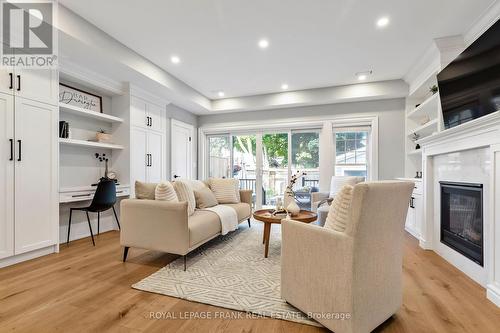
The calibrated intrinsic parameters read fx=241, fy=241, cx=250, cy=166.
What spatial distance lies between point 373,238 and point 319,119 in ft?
12.9

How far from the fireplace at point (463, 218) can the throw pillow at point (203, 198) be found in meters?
2.86

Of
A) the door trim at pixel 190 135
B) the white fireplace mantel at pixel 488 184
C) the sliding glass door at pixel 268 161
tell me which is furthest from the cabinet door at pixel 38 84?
the white fireplace mantel at pixel 488 184

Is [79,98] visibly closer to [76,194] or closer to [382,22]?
[76,194]

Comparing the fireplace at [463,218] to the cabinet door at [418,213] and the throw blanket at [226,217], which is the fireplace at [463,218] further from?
the throw blanket at [226,217]

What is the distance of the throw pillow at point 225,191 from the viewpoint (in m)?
3.82

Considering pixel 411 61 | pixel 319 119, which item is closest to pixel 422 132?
pixel 411 61

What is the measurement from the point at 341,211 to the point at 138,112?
12.6ft

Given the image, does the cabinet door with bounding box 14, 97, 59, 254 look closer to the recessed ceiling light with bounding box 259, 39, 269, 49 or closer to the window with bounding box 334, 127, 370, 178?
the recessed ceiling light with bounding box 259, 39, 269, 49

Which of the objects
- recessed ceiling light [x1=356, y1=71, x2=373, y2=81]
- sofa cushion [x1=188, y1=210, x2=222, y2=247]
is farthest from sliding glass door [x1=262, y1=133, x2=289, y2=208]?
sofa cushion [x1=188, y1=210, x2=222, y2=247]

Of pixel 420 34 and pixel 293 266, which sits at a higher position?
pixel 420 34

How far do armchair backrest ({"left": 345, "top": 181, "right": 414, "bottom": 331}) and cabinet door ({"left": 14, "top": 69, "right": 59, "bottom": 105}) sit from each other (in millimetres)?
3314

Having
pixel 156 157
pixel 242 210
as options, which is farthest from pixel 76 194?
pixel 242 210

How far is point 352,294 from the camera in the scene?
1.28m

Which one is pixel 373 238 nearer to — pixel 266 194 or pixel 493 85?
pixel 493 85
